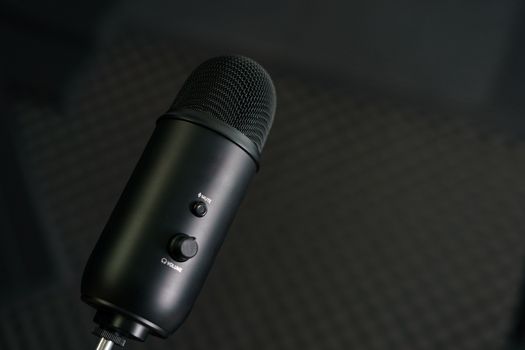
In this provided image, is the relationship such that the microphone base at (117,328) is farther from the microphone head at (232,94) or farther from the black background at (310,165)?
the black background at (310,165)

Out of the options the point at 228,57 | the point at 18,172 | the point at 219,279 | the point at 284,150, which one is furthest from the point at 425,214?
the point at 228,57

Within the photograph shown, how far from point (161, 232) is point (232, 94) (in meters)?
0.09

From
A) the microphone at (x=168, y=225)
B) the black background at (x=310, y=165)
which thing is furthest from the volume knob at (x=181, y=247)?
the black background at (x=310, y=165)

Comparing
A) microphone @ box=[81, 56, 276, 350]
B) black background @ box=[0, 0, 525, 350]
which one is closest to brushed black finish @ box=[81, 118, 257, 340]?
microphone @ box=[81, 56, 276, 350]

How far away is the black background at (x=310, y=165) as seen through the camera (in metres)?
1.18

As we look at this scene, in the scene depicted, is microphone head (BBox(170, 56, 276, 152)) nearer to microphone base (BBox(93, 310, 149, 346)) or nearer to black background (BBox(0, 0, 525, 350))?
microphone base (BBox(93, 310, 149, 346))

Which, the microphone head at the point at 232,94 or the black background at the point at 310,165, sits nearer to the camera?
the microphone head at the point at 232,94

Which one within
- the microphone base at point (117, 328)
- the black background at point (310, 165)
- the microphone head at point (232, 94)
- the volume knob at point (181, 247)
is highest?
the black background at point (310, 165)

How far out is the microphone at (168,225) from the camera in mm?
319

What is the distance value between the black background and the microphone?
2.81 feet

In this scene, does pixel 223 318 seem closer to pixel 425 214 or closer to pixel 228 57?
pixel 425 214

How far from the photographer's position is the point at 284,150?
1317mm

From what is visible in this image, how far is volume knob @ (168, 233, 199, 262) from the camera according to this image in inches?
12.6

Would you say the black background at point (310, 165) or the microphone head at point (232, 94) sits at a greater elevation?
the black background at point (310, 165)
